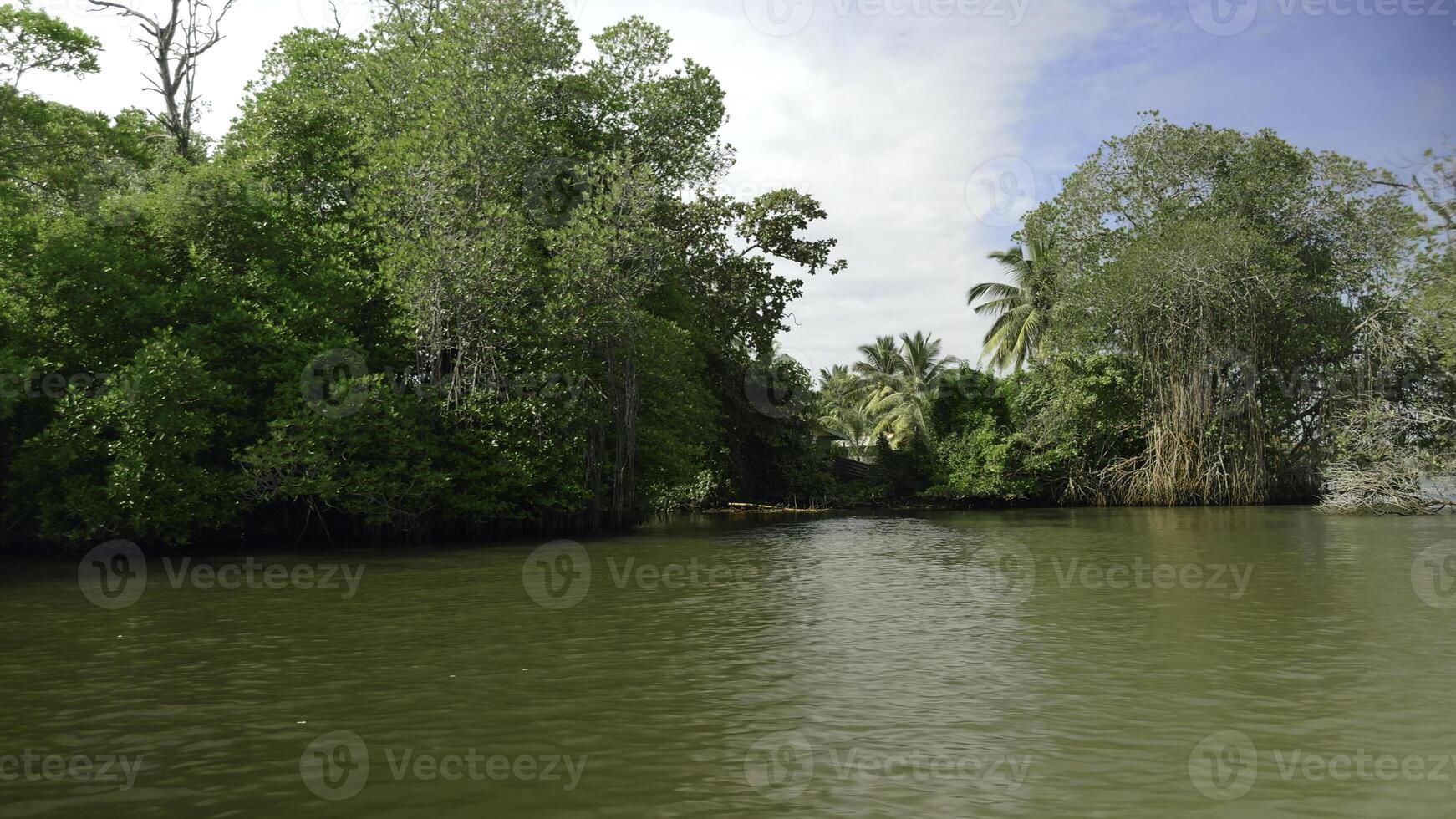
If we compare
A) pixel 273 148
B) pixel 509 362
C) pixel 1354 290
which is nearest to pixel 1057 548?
pixel 509 362

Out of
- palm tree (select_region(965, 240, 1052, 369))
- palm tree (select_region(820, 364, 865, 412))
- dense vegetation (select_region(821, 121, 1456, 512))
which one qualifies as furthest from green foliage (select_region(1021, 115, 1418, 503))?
palm tree (select_region(820, 364, 865, 412))

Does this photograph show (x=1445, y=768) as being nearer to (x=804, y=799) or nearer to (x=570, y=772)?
(x=804, y=799)

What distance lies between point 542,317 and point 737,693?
17.3 metres

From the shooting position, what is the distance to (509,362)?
25047 millimetres

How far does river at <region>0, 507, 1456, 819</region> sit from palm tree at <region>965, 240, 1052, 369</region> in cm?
3580

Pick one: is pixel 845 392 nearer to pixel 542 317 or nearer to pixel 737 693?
pixel 542 317

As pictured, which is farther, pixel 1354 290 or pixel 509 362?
pixel 1354 290

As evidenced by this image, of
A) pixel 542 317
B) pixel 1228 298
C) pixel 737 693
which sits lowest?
pixel 737 693

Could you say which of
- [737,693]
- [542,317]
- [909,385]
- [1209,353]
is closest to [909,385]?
[909,385]

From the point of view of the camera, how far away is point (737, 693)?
29.2 feet

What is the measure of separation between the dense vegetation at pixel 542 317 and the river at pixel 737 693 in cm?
514

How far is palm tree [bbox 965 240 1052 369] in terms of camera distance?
2061 inches

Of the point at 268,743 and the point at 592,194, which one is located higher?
the point at 592,194

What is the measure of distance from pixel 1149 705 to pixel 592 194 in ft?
78.6
